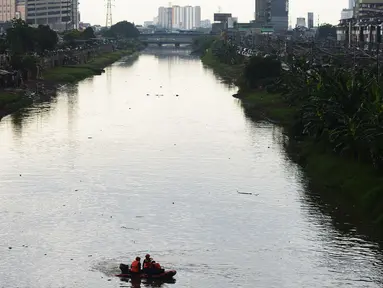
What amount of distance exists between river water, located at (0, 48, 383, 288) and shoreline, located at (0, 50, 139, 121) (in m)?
7.11

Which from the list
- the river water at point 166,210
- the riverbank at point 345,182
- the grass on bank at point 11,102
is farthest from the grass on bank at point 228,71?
the riverbank at point 345,182

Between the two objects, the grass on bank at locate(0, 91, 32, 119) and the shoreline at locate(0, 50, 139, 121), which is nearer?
the grass on bank at locate(0, 91, 32, 119)

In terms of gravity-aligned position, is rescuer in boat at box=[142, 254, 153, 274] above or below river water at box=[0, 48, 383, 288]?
→ above

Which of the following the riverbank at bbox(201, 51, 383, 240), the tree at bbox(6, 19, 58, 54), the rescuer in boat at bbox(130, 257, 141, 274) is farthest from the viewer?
the tree at bbox(6, 19, 58, 54)

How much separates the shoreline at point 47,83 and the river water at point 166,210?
7111 millimetres

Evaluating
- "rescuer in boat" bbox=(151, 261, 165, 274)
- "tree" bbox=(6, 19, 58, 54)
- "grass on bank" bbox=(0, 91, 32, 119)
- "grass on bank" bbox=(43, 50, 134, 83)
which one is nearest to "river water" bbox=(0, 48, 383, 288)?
"rescuer in boat" bbox=(151, 261, 165, 274)

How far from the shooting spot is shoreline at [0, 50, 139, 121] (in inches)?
3686

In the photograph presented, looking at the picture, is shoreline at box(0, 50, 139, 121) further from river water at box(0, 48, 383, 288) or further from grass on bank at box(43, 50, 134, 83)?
river water at box(0, 48, 383, 288)

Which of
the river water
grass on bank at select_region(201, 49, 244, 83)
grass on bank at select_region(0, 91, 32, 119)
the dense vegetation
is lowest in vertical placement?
grass on bank at select_region(201, 49, 244, 83)

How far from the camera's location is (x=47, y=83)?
124 meters

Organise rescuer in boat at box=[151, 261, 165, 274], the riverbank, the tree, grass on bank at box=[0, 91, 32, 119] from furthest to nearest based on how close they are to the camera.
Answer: the tree, grass on bank at box=[0, 91, 32, 119], the riverbank, rescuer in boat at box=[151, 261, 165, 274]

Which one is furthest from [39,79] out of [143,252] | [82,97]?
[143,252]

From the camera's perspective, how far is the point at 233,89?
422 ft

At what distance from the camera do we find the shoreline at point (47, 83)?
9362 cm
